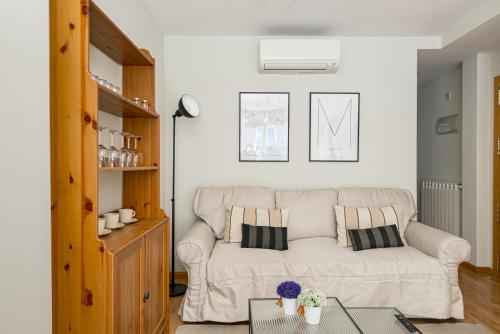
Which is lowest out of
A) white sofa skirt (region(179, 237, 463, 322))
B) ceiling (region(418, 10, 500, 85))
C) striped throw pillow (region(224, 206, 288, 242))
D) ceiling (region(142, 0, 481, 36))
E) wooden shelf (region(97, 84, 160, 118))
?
white sofa skirt (region(179, 237, 463, 322))

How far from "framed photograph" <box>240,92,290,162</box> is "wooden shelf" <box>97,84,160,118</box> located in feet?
4.66

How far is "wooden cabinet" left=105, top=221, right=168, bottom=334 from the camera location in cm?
150

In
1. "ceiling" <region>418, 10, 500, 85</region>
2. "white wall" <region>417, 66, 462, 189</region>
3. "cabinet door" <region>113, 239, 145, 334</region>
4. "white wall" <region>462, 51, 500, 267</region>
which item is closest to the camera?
"cabinet door" <region>113, 239, 145, 334</region>

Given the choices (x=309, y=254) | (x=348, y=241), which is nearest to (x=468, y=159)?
(x=348, y=241)

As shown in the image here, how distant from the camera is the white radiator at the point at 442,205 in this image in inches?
158

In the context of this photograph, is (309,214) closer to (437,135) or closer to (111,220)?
(111,220)

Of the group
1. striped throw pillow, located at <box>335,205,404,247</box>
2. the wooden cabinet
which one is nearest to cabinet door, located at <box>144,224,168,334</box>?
the wooden cabinet

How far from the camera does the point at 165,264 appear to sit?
7.61 feet

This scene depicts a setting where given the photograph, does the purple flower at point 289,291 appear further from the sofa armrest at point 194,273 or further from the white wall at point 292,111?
the white wall at point 292,111

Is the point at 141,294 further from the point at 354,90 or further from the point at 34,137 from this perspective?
the point at 354,90

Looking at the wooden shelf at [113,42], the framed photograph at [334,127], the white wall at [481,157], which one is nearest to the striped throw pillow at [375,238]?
the framed photograph at [334,127]

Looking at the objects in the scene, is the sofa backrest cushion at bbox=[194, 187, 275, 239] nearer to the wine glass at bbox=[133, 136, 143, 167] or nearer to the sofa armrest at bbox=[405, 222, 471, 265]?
the wine glass at bbox=[133, 136, 143, 167]

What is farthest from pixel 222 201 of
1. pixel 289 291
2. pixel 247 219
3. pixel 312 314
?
pixel 312 314

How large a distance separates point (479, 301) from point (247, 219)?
7.09ft
